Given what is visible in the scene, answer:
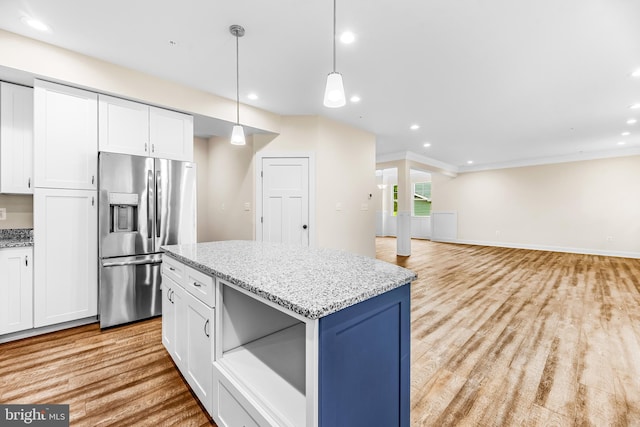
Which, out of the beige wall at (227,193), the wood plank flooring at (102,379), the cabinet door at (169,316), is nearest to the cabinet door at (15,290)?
the wood plank flooring at (102,379)

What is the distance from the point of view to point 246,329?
→ 1533mm

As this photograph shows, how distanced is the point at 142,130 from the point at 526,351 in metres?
4.42

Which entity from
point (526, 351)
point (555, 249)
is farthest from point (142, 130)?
point (555, 249)

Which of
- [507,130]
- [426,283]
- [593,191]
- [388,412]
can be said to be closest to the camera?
[388,412]

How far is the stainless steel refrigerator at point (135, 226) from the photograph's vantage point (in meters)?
2.72

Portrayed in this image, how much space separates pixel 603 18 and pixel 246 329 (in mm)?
3556

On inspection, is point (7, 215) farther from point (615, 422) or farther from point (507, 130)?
point (507, 130)

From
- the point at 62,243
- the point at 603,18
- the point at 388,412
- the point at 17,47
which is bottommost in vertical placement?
the point at 388,412

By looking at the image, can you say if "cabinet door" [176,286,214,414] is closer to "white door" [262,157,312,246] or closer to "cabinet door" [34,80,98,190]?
"cabinet door" [34,80,98,190]

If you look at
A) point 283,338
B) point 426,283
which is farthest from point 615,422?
point 426,283

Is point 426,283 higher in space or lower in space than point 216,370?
lower

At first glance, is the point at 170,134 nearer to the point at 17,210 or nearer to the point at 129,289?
the point at 17,210

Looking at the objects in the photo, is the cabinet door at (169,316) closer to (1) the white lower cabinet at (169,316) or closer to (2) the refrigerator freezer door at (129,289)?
(1) the white lower cabinet at (169,316)

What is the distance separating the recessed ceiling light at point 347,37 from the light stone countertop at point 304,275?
6.19ft
